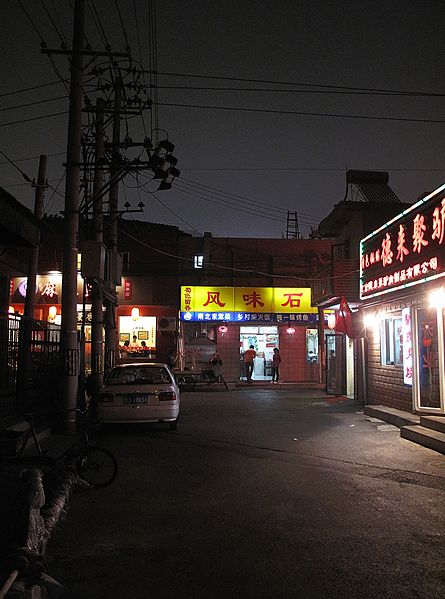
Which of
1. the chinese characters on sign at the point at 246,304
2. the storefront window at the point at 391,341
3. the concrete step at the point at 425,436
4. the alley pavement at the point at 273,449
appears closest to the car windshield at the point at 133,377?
the alley pavement at the point at 273,449

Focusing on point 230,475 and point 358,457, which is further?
point 358,457

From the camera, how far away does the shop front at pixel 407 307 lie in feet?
38.3

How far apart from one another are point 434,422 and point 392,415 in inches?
91.8

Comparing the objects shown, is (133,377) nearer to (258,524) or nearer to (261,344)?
(258,524)

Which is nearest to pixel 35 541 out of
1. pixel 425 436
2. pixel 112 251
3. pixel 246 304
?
pixel 425 436

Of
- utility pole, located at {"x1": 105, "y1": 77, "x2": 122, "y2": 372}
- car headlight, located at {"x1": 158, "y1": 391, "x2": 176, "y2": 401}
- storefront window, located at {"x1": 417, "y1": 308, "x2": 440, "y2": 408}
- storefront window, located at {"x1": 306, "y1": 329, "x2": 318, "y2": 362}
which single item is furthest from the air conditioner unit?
storefront window, located at {"x1": 417, "y1": 308, "x2": 440, "y2": 408}

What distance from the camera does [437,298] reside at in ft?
39.2

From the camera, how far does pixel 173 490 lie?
7.14m

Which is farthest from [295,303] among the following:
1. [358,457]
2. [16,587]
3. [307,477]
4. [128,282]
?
[16,587]

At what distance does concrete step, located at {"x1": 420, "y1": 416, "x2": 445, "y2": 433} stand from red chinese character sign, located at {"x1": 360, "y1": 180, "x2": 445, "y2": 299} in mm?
3094

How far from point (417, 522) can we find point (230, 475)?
118 inches

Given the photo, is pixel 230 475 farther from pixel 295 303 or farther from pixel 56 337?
pixel 295 303

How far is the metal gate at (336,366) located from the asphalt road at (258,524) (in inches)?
366

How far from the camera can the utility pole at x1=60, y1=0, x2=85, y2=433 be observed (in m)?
11.6
